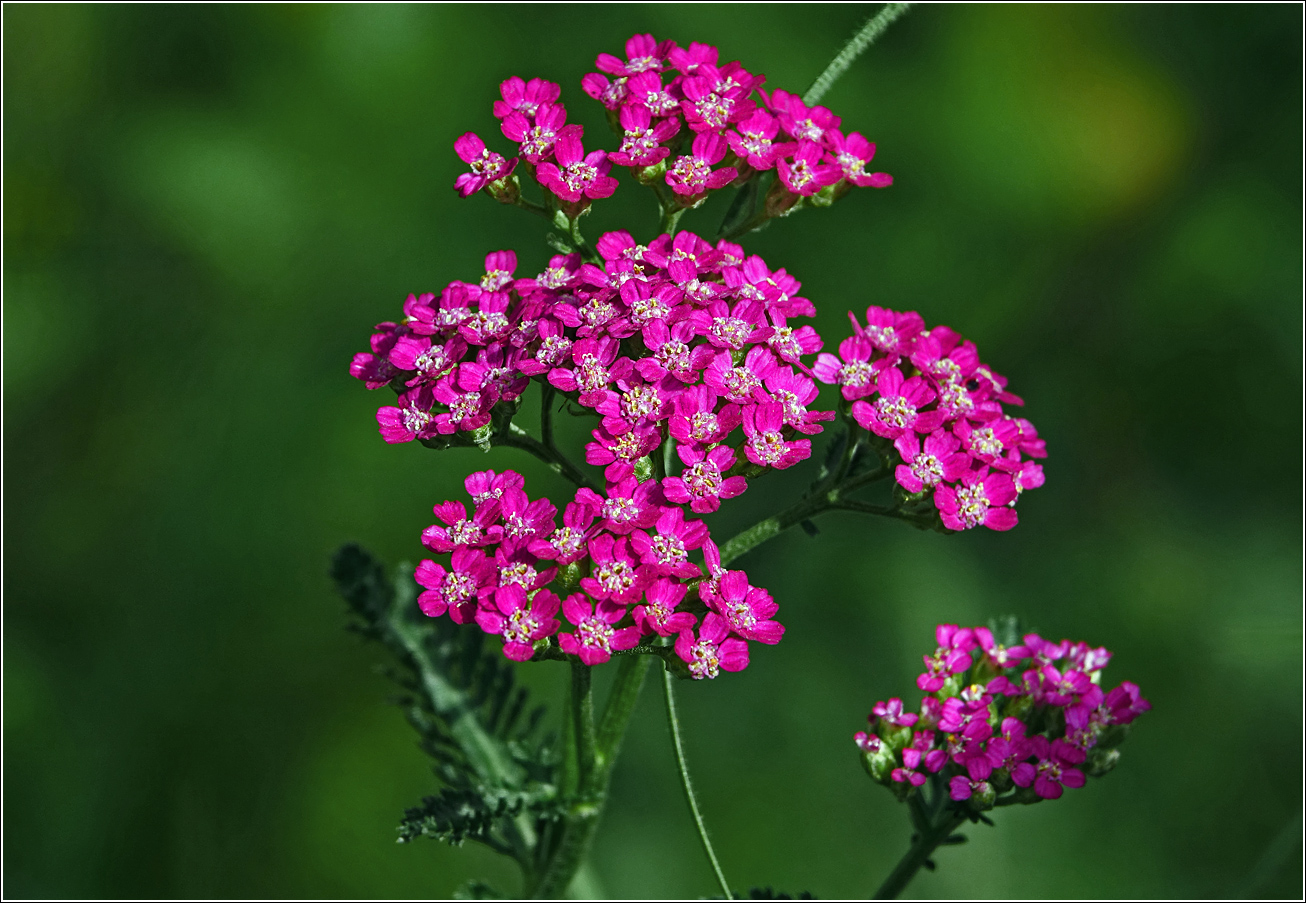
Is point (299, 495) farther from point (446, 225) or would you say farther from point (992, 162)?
point (992, 162)

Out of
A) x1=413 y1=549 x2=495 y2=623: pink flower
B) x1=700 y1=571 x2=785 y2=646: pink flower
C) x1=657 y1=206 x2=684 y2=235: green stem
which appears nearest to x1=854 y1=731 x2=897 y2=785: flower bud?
x1=700 y1=571 x2=785 y2=646: pink flower

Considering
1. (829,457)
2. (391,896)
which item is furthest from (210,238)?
(829,457)

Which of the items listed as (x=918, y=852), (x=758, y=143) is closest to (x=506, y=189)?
(x=758, y=143)


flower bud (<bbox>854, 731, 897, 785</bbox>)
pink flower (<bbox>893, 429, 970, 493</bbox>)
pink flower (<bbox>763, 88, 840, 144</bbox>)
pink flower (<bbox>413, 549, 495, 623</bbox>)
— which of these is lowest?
pink flower (<bbox>413, 549, 495, 623</bbox>)

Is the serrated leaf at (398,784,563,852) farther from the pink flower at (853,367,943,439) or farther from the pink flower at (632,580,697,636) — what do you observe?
the pink flower at (853,367,943,439)

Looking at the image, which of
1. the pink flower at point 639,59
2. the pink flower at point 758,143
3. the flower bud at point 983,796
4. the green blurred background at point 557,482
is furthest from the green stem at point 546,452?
the green blurred background at point 557,482

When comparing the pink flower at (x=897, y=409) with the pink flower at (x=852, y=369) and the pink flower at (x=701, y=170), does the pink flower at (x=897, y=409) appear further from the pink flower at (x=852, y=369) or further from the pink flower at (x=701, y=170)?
the pink flower at (x=701, y=170)

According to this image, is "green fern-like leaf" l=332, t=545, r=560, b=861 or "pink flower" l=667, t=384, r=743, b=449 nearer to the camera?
"pink flower" l=667, t=384, r=743, b=449

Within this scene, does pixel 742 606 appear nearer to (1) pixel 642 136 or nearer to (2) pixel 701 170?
(2) pixel 701 170
